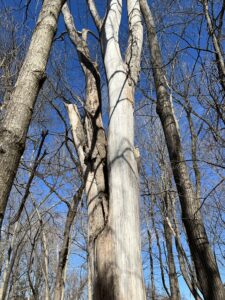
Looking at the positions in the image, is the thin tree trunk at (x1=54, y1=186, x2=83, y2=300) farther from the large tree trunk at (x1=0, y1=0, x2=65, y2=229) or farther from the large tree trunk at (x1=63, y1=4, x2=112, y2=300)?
the large tree trunk at (x1=0, y1=0, x2=65, y2=229)

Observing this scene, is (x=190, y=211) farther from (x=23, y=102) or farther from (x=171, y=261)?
(x=171, y=261)

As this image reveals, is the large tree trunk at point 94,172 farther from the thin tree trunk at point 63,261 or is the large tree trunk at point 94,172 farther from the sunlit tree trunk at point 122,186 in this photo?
the thin tree trunk at point 63,261

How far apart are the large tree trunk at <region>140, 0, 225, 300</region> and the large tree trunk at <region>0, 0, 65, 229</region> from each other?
2.24m

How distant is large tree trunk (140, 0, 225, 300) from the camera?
307 cm

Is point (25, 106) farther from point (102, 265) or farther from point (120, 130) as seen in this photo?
point (102, 265)

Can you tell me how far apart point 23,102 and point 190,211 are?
2797 millimetres

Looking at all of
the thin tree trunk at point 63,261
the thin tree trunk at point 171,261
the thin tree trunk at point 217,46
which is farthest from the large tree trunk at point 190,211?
the thin tree trunk at point 171,261

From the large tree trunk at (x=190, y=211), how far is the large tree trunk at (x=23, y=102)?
2.24 meters

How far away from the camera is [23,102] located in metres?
1.38

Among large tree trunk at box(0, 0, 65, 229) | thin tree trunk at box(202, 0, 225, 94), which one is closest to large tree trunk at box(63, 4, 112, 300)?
large tree trunk at box(0, 0, 65, 229)

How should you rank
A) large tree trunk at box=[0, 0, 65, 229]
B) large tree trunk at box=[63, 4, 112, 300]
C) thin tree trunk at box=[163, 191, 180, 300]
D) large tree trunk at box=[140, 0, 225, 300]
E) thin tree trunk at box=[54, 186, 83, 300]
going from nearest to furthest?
large tree trunk at box=[0, 0, 65, 229], large tree trunk at box=[63, 4, 112, 300], large tree trunk at box=[140, 0, 225, 300], thin tree trunk at box=[54, 186, 83, 300], thin tree trunk at box=[163, 191, 180, 300]

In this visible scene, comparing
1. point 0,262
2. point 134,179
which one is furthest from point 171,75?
point 0,262

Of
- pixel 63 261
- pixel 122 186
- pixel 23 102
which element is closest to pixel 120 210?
pixel 122 186

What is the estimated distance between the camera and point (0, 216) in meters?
1.13
